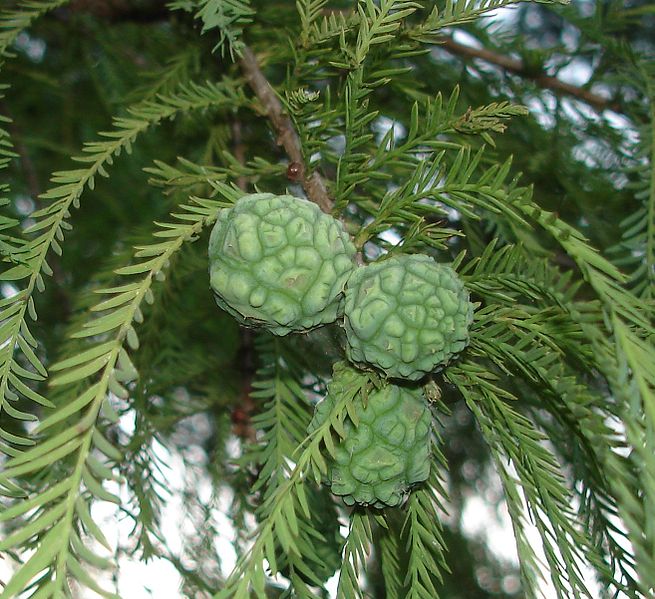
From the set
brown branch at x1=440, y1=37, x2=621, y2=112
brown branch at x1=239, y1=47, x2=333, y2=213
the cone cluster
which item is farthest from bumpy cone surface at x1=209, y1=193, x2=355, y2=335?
brown branch at x1=440, y1=37, x2=621, y2=112

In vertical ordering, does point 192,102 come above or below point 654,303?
above

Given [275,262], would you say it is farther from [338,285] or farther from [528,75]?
[528,75]

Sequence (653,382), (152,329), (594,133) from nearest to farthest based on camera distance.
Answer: (653,382) → (152,329) → (594,133)

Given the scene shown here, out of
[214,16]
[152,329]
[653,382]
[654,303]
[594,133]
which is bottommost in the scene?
[152,329]

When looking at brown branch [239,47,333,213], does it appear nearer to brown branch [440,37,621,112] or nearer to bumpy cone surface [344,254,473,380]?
bumpy cone surface [344,254,473,380]

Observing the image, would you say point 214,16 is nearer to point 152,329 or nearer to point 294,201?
point 294,201

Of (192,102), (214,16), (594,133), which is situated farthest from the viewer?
(594,133)

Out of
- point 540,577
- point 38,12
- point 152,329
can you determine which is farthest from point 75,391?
point 540,577
